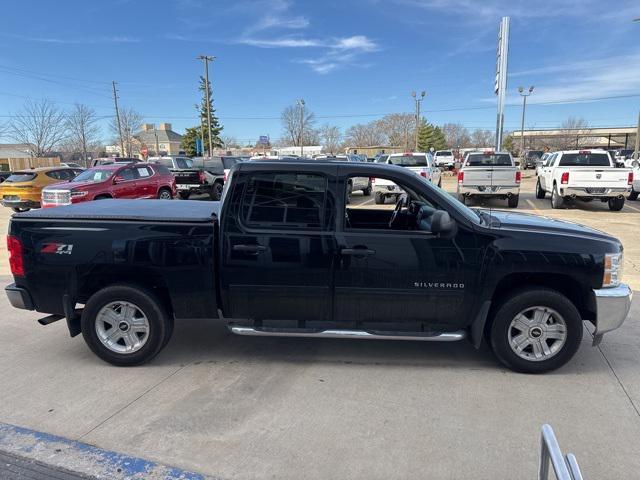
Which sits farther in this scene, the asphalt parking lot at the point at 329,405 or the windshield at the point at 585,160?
the windshield at the point at 585,160

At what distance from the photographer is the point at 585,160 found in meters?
15.8

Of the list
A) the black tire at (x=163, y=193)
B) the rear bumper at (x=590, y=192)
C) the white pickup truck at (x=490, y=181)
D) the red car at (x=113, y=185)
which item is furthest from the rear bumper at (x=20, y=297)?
the rear bumper at (x=590, y=192)

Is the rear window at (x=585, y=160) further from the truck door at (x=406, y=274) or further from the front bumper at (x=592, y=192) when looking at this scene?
the truck door at (x=406, y=274)

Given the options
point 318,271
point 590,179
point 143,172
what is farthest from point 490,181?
point 318,271

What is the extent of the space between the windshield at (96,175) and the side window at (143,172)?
120 centimetres

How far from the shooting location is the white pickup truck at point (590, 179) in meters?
14.1

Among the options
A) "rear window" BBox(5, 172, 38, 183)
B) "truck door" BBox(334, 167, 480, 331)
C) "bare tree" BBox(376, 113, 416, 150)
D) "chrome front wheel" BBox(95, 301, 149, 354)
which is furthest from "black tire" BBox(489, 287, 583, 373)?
"bare tree" BBox(376, 113, 416, 150)

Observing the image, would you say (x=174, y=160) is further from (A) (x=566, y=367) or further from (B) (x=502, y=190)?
(A) (x=566, y=367)

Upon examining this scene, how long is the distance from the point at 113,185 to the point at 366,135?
9543 cm

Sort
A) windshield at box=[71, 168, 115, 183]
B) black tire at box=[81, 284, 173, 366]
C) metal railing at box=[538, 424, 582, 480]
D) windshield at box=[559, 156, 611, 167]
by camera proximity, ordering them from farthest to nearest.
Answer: windshield at box=[559, 156, 611, 167] < windshield at box=[71, 168, 115, 183] < black tire at box=[81, 284, 173, 366] < metal railing at box=[538, 424, 582, 480]

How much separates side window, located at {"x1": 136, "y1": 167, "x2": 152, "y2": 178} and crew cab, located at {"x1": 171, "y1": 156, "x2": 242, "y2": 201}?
383 centimetres

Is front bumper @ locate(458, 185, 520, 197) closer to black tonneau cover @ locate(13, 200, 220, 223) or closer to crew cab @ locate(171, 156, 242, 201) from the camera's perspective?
crew cab @ locate(171, 156, 242, 201)

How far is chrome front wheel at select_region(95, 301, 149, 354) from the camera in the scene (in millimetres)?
4191

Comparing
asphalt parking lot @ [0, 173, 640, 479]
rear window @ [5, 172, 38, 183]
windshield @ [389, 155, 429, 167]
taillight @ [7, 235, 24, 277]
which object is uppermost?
windshield @ [389, 155, 429, 167]
